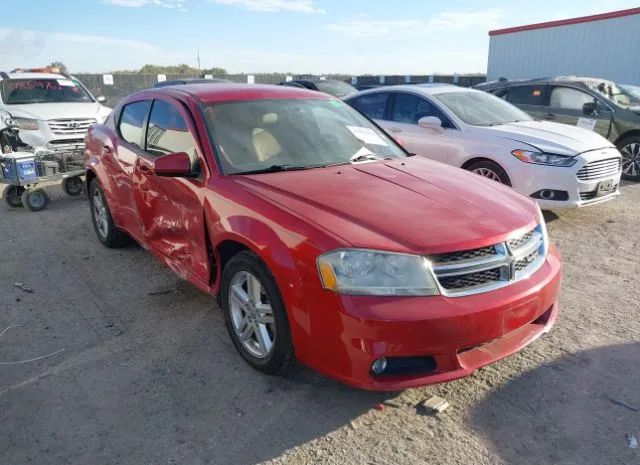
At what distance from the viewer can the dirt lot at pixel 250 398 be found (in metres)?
2.50

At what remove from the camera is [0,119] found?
372 inches

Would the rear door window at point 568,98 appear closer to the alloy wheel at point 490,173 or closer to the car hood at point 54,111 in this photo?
the alloy wheel at point 490,173

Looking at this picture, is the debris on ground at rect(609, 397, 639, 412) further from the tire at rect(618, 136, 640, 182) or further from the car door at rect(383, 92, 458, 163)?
the tire at rect(618, 136, 640, 182)

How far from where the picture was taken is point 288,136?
146 inches

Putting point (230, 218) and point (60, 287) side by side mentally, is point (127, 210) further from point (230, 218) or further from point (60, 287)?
point (230, 218)

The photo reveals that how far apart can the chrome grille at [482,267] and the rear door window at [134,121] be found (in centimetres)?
288

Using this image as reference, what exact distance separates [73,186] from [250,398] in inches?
254

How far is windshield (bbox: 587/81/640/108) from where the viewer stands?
29.3 ft

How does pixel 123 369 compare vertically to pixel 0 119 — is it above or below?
below

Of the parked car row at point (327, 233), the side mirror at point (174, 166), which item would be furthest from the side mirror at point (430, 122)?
the side mirror at point (174, 166)

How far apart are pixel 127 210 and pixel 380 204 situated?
2.69 metres

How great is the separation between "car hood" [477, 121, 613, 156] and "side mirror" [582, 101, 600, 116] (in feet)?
8.05

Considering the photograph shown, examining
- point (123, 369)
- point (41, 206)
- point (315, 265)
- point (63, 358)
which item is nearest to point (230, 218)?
point (315, 265)

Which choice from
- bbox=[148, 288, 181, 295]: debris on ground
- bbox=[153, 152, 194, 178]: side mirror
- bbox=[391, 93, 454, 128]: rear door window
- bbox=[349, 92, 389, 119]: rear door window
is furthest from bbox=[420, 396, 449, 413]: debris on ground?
bbox=[349, 92, 389, 119]: rear door window
